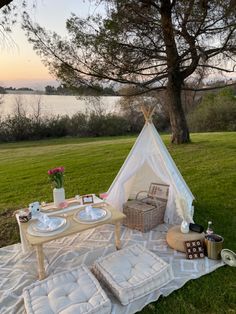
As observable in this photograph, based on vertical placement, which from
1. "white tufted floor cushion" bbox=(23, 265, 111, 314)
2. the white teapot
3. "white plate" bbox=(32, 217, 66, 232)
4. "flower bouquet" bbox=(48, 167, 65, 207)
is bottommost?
"white tufted floor cushion" bbox=(23, 265, 111, 314)

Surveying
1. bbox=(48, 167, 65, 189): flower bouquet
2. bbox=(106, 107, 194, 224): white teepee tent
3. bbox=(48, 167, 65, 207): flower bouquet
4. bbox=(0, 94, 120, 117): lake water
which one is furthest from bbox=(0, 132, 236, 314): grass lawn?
bbox=(0, 94, 120, 117): lake water

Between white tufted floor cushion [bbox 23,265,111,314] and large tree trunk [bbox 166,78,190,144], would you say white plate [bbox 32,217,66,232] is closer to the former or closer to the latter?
white tufted floor cushion [bbox 23,265,111,314]

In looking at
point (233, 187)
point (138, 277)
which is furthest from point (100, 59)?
point (138, 277)

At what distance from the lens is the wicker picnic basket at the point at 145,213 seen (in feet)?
11.6

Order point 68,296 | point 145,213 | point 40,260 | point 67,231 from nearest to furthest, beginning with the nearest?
1. point 68,296
2. point 40,260
3. point 67,231
4. point 145,213

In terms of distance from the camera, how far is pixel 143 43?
23.0 feet

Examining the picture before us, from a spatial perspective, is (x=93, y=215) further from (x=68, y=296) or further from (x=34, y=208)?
(x=68, y=296)

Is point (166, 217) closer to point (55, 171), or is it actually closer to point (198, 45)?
point (55, 171)

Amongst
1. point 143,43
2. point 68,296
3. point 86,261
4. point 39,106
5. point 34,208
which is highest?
point 143,43

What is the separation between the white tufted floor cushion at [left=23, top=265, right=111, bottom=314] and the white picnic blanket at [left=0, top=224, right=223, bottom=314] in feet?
0.76

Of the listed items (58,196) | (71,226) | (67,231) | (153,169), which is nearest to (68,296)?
(67,231)

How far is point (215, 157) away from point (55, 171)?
507cm

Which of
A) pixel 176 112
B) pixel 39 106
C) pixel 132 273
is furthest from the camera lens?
pixel 39 106

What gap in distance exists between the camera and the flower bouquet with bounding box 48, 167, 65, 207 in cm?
321
